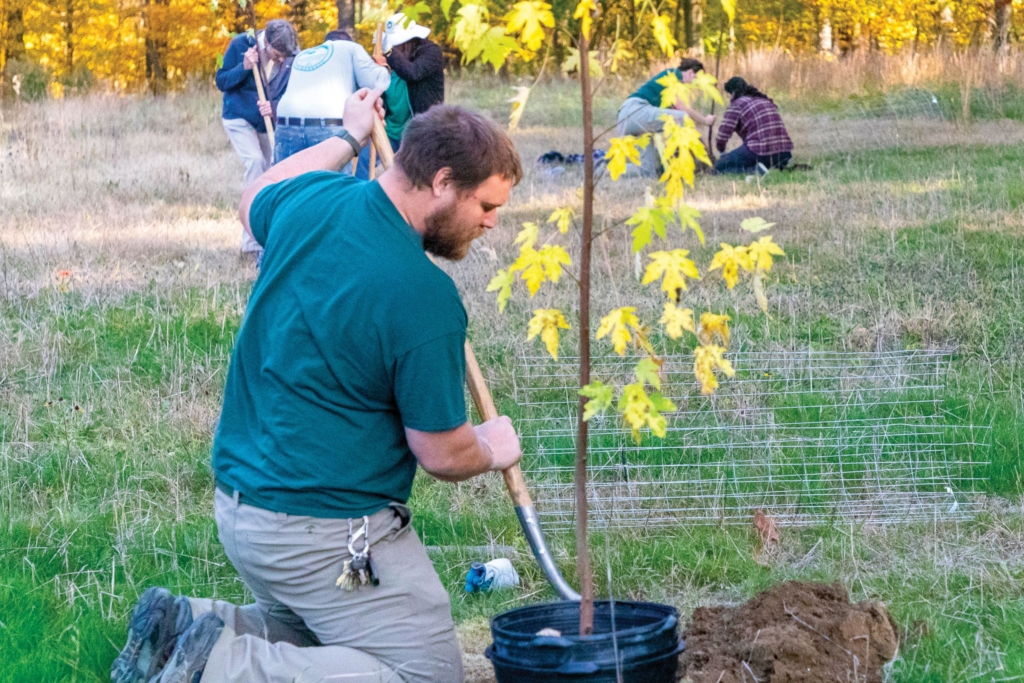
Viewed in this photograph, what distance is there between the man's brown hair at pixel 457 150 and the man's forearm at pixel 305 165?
70 centimetres

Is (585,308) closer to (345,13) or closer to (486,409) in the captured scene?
(486,409)

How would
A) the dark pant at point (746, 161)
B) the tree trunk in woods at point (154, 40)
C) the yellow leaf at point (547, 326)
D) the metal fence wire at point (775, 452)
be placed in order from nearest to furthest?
the yellow leaf at point (547, 326)
the metal fence wire at point (775, 452)
the dark pant at point (746, 161)
the tree trunk in woods at point (154, 40)

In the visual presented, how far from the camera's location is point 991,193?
32.1ft

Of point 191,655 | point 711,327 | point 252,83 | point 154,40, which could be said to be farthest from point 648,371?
point 154,40

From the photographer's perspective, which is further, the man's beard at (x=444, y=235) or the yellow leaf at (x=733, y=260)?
the man's beard at (x=444, y=235)

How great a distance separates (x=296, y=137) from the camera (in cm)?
754

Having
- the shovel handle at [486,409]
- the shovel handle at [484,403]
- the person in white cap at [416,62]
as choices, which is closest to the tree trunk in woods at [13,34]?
the person in white cap at [416,62]

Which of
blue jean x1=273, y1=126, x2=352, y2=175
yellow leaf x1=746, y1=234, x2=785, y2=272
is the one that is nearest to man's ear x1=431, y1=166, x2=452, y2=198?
yellow leaf x1=746, y1=234, x2=785, y2=272

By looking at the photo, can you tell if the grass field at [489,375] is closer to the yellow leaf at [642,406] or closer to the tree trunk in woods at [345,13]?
the yellow leaf at [642,406]

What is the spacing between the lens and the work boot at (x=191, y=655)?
9.65 feet

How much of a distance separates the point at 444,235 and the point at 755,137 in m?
10.3

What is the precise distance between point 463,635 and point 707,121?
8587mm

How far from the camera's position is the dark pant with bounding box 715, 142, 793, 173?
12.8 m

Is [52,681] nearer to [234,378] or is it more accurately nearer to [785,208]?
[234,378]
